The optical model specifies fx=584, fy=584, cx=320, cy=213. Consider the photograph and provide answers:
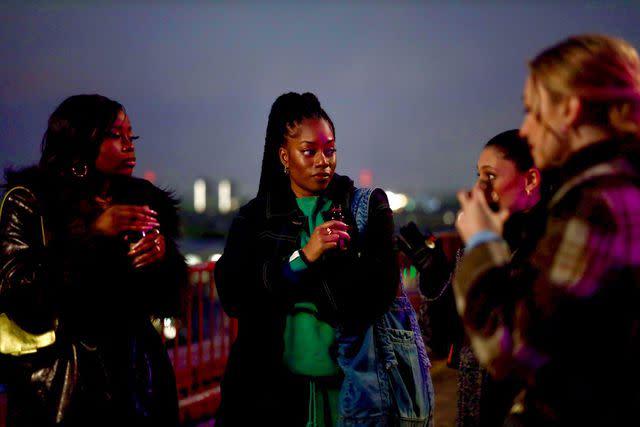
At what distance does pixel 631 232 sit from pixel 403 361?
65.4 inches

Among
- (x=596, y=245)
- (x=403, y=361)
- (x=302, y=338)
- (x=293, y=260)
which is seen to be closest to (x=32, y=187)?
(x=293, y=260)

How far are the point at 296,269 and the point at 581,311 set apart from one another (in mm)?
1670

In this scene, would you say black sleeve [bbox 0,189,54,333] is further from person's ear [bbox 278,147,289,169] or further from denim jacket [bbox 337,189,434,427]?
denim jacket [bbox 337,189,434,427]

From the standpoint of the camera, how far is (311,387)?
10.1 ft

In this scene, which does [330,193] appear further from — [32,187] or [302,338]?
[32,187]

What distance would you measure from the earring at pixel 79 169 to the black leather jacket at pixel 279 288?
84 centimetres

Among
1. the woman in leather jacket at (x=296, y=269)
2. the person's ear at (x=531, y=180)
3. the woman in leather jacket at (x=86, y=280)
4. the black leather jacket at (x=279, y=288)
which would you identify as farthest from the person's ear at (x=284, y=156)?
Result: the person's ear at (x=531, y=180)

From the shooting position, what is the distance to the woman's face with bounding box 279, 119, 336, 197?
10.6ft

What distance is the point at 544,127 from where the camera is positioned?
70.0 inches

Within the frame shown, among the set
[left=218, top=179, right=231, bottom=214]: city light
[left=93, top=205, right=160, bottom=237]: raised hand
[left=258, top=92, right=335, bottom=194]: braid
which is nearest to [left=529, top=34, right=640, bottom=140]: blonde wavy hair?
[left=258, top=92, right=335, bottom=194]: braid

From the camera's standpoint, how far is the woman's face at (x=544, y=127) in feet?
5.73

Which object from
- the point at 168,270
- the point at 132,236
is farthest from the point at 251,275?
the point at 132,236

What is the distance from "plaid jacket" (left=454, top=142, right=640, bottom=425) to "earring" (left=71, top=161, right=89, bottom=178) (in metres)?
2.29

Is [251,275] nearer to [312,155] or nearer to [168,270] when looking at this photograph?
[168,270]
